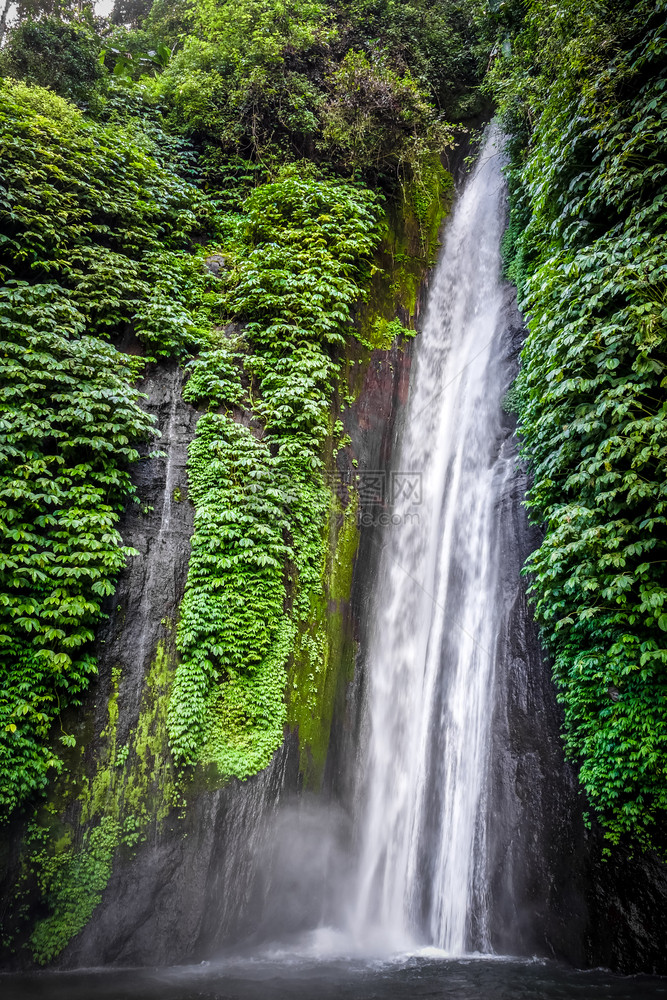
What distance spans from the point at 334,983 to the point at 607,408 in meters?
6.74

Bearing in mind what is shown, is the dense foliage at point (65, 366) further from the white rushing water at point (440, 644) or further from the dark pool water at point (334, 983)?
the white rushing water at point (440, 644)

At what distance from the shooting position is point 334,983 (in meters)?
5.21

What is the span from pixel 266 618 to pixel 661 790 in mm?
4756

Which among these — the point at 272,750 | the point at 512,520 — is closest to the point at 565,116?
the point at 512,520

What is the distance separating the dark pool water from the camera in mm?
4750

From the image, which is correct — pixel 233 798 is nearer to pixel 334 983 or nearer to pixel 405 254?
pixel 334 983

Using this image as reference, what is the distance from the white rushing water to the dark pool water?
1013 mm

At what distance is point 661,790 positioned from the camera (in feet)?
17.2

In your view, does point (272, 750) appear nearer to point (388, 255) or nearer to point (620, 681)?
point (620, 681)

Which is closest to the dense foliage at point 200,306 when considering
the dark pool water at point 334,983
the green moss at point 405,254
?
the green moss at point 405,254

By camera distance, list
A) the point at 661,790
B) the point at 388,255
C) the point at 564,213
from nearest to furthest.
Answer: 1. the point at 661,790
2. the point at 564,213
3. the point at 388,255
